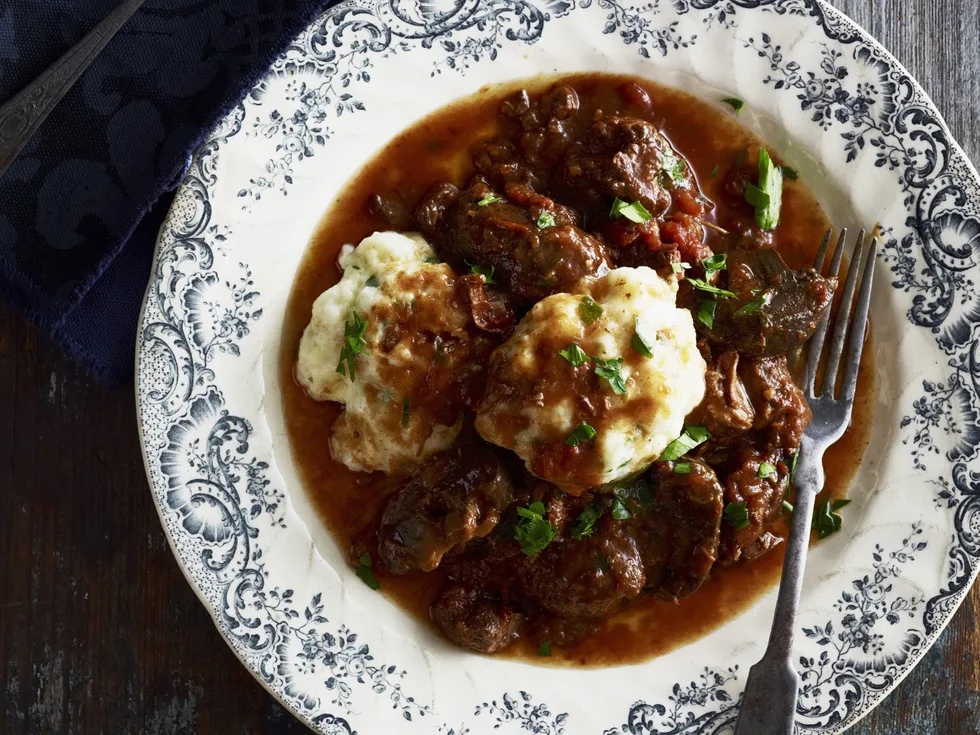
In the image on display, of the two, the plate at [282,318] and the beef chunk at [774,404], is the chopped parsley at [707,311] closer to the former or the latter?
the beef chunk at [774,404]

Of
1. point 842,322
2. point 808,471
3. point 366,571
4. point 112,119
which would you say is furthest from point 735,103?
point 112,119

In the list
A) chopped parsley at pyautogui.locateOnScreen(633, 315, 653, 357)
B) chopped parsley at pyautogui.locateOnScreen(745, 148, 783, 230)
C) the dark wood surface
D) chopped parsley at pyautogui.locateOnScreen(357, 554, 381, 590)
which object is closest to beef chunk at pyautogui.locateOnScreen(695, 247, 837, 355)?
chopped parsley at pyautogui.locateOnScreen(745, 148, 783, 230)

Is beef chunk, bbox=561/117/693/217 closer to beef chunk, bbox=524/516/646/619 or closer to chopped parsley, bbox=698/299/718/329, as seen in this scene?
chopped parsley, bbox=698/299/718/329

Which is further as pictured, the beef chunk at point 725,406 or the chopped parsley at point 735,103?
the chopped parsley at point 735,103

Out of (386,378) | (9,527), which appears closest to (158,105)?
(386,378)

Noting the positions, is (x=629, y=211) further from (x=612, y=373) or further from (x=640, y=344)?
(x=612, y=373)

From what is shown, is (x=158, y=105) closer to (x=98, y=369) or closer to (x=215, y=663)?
(x=98, y=369)

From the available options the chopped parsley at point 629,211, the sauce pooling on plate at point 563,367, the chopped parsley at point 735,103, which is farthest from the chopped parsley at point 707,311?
the chopped parsley at point 735,103
